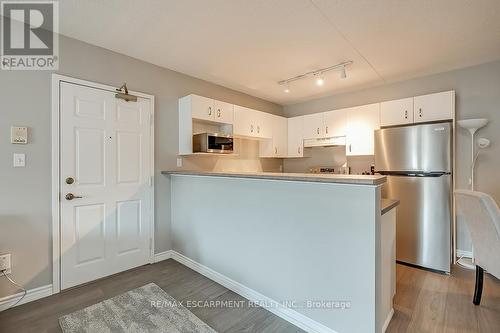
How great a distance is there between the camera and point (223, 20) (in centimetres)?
207

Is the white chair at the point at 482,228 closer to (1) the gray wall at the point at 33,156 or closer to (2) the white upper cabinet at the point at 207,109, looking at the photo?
(2) the white upper cabinet at the point at 207,109

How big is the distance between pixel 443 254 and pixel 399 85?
2.42 meters

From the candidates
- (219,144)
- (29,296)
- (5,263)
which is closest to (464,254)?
(219,144)

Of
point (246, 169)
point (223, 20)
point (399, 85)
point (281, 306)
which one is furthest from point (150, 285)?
point (399, 85)

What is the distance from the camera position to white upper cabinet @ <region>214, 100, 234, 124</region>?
10.9 feet

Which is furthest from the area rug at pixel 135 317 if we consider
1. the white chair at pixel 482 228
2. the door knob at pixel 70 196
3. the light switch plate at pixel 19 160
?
the white chair at pixel 482 228

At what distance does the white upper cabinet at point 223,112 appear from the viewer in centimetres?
332

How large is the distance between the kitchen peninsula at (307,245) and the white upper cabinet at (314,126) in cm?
240

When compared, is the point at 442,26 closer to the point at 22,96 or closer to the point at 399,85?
the point at 399,85

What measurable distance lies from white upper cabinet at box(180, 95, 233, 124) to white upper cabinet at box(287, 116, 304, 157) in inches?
58.5

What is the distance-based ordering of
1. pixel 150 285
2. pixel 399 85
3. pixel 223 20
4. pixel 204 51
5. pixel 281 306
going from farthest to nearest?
pixel 399 85
pixel 204 51
pixel 150 285
pixel 223 20
pixel 281 306

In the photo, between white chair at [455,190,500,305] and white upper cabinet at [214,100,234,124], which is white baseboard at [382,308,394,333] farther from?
white upper cabinet at [214,100,234,124]

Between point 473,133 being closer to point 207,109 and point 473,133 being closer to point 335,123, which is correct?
point 335,123

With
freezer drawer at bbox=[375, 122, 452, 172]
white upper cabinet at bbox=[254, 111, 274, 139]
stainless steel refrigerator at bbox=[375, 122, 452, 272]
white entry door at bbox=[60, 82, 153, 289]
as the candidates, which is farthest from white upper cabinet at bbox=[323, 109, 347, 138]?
white entry door at bbox=[60, 82, 153, 289]
